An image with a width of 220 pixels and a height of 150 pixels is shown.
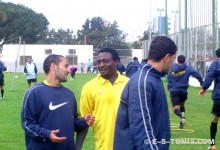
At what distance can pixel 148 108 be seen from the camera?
4785 mm

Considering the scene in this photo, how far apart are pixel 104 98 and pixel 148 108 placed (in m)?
1.83

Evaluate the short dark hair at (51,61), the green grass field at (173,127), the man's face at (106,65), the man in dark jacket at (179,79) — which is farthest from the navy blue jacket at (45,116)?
the man in dark jacket at (179,79)

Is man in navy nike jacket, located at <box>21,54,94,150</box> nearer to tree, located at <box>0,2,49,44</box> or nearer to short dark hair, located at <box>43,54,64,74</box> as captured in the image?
short dark hair, located at <box>43,54,64,74</box>

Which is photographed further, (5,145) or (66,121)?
(5,145)

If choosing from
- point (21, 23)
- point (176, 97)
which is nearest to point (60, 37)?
point (21, 23)

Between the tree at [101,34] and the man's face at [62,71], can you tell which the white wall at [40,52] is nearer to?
the tree at [101,34]

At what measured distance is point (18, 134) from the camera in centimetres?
1367

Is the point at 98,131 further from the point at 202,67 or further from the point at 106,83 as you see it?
the point at 202,67

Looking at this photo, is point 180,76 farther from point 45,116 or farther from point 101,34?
point 101,34

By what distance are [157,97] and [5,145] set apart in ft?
25.2

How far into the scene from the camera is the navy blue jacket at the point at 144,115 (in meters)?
4.75

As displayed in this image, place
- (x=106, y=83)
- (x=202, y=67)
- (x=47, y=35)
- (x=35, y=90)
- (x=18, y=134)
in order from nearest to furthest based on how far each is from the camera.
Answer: (x=35, y=90) < (x=106, y=83) < (x=18, y=134) < (x=202, y=67) < (x=47, y=35)

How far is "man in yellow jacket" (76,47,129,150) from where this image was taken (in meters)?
6.51

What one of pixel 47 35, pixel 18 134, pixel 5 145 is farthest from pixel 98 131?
pixel 47 35
